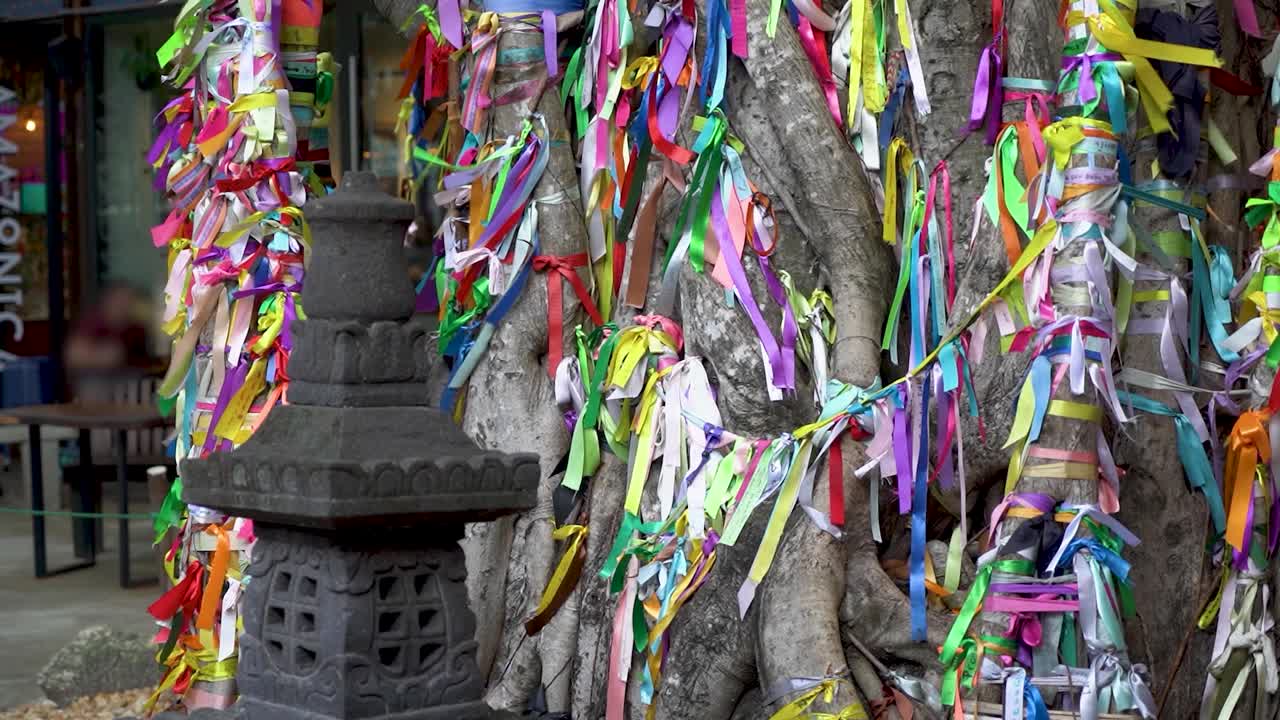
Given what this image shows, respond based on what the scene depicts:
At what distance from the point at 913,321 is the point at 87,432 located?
509 centimetres

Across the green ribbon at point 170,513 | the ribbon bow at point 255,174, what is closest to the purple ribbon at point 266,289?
the ribbon bow at point 255,174

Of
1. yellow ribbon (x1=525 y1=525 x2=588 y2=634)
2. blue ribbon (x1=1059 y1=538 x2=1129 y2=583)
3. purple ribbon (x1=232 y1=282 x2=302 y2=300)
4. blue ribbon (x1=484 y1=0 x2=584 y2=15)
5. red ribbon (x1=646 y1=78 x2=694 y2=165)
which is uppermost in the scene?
blue ribbon (x1=484 y1=0 x2=584 y2=15)

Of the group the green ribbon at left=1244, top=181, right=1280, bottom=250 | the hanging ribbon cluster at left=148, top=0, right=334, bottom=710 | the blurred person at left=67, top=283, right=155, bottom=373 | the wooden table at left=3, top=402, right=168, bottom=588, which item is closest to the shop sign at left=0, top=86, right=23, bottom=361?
the blurred person at left=67, top=283, right=155, bottom=373

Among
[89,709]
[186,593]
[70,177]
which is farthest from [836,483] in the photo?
[70,177]

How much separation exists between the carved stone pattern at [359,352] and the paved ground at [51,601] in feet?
9.91

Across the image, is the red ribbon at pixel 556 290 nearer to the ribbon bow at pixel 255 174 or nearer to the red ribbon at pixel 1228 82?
the ribbon bow at pixel 255 174

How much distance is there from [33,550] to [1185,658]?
20.9ft

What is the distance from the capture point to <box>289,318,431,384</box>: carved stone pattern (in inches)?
130

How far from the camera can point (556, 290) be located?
4.87 m

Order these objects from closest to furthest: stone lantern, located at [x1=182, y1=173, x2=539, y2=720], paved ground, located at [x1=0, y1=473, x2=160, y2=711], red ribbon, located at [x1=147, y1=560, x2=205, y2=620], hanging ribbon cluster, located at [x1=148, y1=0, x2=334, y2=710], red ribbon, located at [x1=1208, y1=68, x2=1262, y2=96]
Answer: stone lantern, located at [x1=182, y1=173, x2=539, y2=720], red ribbon, located at [x1=1208, y1=68, x2=1262, y2=96], hanging ribbon cluster, located at [x1=148, y1=0, x2=334, y2=710], red ribbon, located at [x1=147, y1=560, x2=205, y2=620], paved ground, located at [x1=0, y1=473, x2=160, y2=711]

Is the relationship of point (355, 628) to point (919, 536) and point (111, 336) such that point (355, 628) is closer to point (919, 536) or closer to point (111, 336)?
point (919, 536)

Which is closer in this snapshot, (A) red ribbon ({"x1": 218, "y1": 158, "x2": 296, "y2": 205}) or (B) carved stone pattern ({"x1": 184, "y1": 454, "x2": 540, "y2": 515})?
(B) carved stone pattern ({"x1": 184, "y1": 454, "x2": 540, "y2": 515})

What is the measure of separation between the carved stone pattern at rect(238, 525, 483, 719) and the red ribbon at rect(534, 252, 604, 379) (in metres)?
1.49

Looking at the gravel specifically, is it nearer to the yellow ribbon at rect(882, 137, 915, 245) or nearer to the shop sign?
the yellow ribbon at rect(882, 137, 915, 245)
